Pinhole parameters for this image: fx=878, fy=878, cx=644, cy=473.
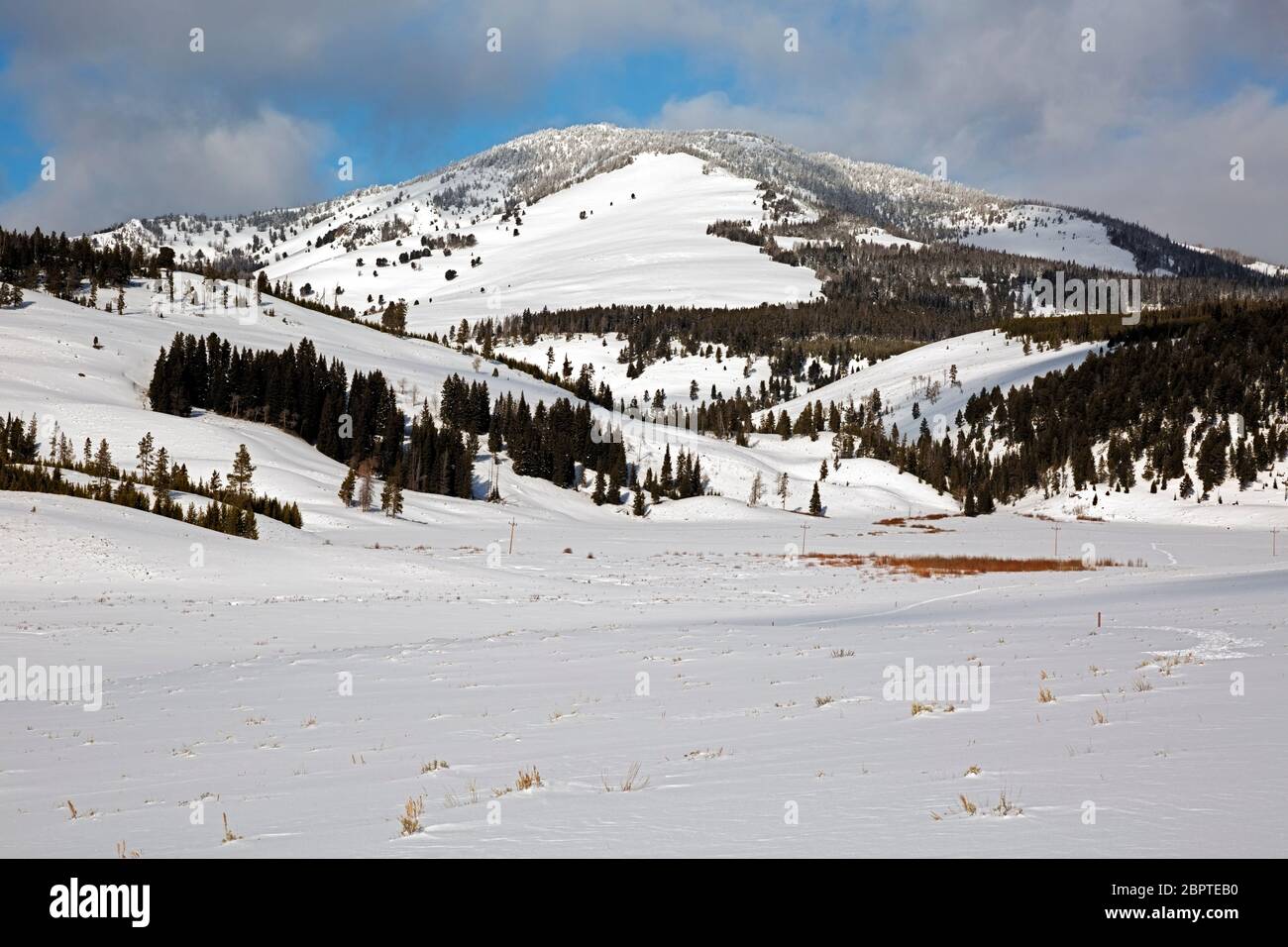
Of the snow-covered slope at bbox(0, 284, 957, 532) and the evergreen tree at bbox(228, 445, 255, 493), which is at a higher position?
the snow-covered slope at bbox(0, 284, 957, 532)

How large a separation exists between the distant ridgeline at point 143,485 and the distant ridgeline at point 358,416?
120 ft

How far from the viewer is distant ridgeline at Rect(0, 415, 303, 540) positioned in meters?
46.6

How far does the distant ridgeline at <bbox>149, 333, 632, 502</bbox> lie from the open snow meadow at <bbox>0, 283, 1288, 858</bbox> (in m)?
60.8

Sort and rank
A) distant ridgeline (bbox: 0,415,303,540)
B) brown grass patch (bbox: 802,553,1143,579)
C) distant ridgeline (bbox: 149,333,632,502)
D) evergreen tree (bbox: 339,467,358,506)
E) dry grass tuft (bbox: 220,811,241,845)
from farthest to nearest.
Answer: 1. distant ridgeline (bbox: 149,333,632,502)
2. evergreen tree (bbox: 339,467,358,506)
3. brown grass patch (bbox: 802,553,1143,579)
4. distant ridgeline (bbox: 0,415,303,540)
5. dry grass tuft (bbox: 220,811,241,845)

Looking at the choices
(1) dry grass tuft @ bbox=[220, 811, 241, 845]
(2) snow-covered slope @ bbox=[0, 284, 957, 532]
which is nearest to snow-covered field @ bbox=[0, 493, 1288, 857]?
(1) dry grass tuft @ bbox=[220, 811, 241, 845]

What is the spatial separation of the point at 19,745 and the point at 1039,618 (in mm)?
25114

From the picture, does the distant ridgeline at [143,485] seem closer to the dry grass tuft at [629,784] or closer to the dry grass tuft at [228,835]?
the dry grass tuft at [228,835]

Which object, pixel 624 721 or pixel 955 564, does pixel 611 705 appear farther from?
pixel 955 564

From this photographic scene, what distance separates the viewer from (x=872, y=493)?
141 m

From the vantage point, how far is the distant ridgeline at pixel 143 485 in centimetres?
4662

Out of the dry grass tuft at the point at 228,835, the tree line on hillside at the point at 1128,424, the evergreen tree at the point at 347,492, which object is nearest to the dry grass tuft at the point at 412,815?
the dry grass tuft at the point at 228,835

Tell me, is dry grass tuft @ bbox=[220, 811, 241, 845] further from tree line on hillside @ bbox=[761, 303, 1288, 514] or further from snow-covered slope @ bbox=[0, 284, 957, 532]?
tree line on hillside @ bbox=[761, 303, 1288, 514]
